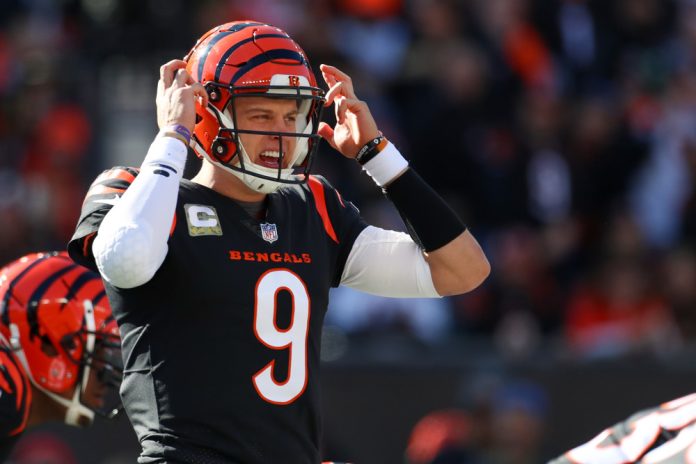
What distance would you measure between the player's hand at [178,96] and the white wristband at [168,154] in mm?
69

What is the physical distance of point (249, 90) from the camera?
3.96m

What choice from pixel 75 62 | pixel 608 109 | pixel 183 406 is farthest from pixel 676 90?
pixel 183 406

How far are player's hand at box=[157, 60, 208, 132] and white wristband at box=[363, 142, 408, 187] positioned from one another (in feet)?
1.81

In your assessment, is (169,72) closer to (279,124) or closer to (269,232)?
(279,124)

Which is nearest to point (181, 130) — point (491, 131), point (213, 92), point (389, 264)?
point (213, 92)

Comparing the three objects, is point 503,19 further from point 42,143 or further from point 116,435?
point 116,435

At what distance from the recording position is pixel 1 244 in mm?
9172

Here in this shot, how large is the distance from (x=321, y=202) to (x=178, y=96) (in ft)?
2.02

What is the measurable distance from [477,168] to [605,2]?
1914mm

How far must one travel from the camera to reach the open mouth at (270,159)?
397 cm

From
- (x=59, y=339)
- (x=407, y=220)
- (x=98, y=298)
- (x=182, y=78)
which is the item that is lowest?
(x=59, y=339)

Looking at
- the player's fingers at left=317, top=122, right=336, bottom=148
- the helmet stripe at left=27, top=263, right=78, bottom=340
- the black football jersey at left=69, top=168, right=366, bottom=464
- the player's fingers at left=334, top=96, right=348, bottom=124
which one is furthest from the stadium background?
the black football jersey at left=69, top=168, right=366, bottom=464

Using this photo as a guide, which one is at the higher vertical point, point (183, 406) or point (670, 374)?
point (183, 406)

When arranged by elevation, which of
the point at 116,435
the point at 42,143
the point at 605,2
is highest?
the point at 605,2
